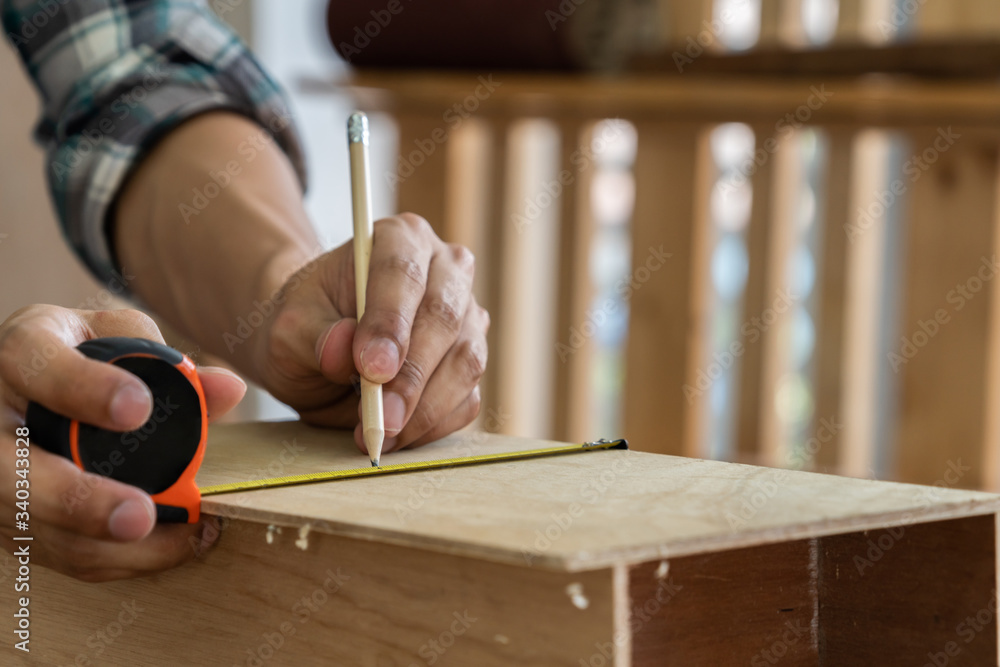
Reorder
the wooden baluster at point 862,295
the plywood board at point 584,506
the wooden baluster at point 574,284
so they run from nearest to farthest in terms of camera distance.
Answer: the plywood board at point 584,506 → the wooden baluster at point 862,295 → the wooden baluster at point 574,284

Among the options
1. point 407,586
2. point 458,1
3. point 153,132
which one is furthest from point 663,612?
point 458,1

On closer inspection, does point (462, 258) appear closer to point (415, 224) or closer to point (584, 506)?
point (415, 224)

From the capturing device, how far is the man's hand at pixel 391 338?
32.3 inches

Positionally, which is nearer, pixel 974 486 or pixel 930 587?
pixel 930 587

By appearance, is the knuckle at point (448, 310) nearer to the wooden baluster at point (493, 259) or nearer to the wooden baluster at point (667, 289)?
the wooden baluster at point (667, 289)

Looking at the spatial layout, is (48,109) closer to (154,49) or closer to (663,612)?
(154,49)

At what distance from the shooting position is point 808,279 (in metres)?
2.45

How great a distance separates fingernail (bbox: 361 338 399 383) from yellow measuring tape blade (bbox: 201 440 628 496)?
70mm

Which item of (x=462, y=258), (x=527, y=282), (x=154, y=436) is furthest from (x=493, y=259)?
(x=154, y=436)

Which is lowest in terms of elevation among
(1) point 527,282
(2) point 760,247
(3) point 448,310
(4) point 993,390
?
(4) point 993,390

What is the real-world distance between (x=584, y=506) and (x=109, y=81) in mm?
1012

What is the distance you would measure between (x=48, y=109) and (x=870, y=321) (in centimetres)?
151

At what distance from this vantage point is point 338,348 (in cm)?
83

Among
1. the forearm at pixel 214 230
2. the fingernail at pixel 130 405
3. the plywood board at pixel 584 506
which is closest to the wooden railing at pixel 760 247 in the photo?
the forearm at pixel 214 230
